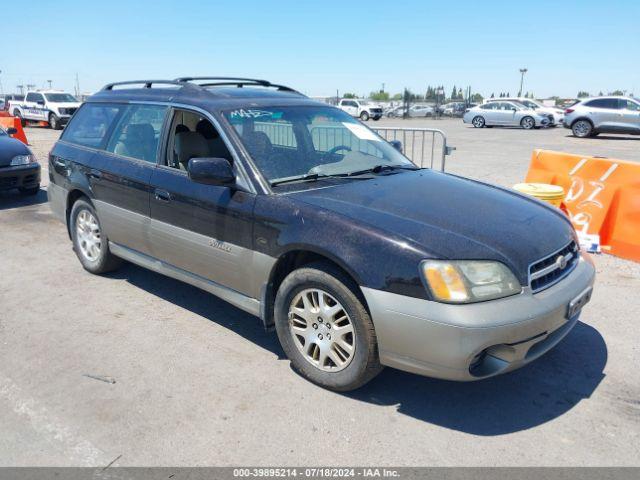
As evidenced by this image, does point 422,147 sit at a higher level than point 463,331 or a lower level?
higher

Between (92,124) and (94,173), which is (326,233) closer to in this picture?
(94,173)

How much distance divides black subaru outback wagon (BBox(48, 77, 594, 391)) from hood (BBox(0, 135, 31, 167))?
4311mm

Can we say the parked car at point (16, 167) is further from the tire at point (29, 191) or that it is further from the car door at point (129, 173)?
the car door at point (129, 173)

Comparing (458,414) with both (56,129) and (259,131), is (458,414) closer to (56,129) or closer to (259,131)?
(259,131)

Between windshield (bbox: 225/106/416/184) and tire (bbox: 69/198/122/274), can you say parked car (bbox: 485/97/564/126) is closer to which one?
windshield (bbox: 225/106/416/184)

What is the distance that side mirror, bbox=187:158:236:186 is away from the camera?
3.51 meters

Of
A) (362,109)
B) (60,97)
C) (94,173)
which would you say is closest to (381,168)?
(94,173)

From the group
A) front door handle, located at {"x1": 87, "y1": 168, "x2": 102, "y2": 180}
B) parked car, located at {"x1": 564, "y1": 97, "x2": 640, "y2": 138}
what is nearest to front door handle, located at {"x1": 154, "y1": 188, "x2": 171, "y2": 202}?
front door handle, located at {"x1": 87, "y1": 168, "x2": 102, "y2": 180}

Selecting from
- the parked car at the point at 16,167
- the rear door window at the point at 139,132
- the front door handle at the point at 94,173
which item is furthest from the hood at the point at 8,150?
the rear door window at the point at 139,132

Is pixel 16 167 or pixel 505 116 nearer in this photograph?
pixel 16 167

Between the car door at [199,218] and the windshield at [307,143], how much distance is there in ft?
0.74

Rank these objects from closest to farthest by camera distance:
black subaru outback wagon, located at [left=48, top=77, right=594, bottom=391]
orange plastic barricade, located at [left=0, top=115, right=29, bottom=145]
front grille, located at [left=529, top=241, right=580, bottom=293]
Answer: black subaru outback wagon, located at [left=48, top=77, right=594, bottom=391] → front grille, located at [left=529, top=241, right=580, bottom=293] → orange plastic barricade, located at [left=0, top=115, right=29, bottom=145]

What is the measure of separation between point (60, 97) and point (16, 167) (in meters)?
21.4

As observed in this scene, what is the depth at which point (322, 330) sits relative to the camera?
328cm
